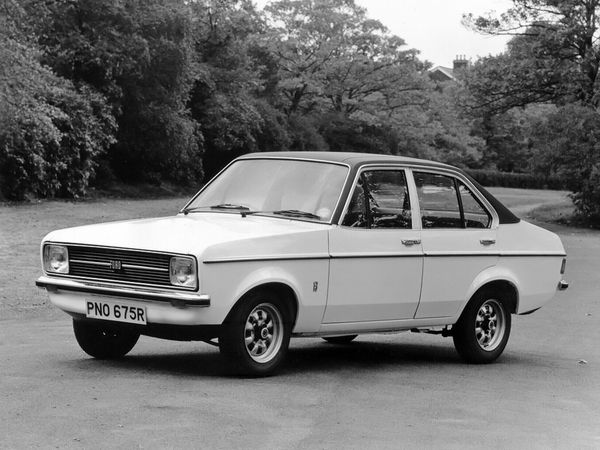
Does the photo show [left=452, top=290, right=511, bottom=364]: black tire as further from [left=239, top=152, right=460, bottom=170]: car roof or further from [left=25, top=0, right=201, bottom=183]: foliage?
[left=25, top=0, right=201, bottom=183]: foliage

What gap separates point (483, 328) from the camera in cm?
1038

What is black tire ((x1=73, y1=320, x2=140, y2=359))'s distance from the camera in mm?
9039

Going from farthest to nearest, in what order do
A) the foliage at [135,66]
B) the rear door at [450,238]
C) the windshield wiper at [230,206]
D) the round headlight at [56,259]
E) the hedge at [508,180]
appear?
the hedge at [508,180] → the foliage at [135,66] → the rear door at [450,238] → the windshield wiper at [230,206] → the round headlight at [56,259]

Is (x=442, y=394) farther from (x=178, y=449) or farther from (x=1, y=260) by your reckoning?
(x=1, y=260)


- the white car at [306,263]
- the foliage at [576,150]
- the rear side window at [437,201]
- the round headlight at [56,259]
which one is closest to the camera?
the white car at [306,263]

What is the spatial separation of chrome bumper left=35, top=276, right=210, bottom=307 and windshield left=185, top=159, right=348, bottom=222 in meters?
1.48

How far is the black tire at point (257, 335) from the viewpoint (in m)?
8.13

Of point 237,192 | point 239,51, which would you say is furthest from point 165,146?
point 237,192

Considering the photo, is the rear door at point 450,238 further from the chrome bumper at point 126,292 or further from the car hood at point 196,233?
the chrome bumper at point 126,292

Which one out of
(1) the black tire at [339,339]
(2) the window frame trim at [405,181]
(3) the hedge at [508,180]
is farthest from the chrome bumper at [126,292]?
(3) the hedge at [508,180]

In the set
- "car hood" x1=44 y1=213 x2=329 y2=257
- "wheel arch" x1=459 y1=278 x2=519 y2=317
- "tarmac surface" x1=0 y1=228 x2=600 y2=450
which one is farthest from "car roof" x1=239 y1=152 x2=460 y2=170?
"tarmac surface" x1=0 y1=228 x2=600 y2=450

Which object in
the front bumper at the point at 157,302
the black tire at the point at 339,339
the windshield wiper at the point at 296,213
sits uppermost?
the windshield wiper at the point at 296,213

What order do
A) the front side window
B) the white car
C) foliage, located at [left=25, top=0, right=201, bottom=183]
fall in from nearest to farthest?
the white car, the front side window, foliage, located at [left=25, top=0, right=201, bottom=183]

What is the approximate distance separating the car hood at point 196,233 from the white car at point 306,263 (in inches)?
0.5
